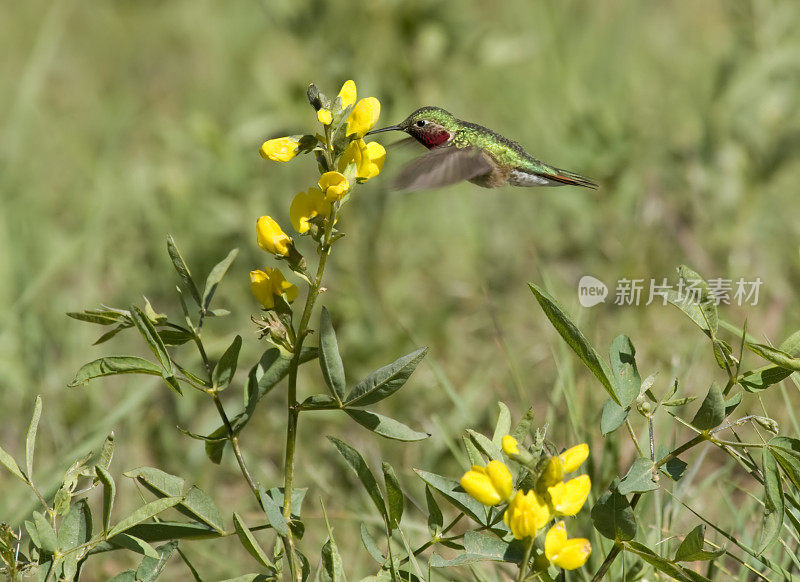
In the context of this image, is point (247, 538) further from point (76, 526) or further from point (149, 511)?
point (76, 526)

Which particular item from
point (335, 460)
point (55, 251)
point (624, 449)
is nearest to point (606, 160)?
point (624, 449)

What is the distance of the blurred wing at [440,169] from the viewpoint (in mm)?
1792

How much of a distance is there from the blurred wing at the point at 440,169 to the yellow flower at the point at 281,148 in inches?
12.5

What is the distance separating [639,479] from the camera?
4.49ft

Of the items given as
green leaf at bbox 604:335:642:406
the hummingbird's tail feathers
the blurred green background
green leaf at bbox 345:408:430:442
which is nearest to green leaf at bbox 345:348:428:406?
green leaf at bbox 345:408:430:442

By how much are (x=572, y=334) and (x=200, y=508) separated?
0.69m

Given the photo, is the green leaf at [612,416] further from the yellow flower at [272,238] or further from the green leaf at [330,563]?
the yellow flower at [272,238]

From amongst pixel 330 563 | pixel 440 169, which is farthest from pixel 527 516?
pixel 440 169

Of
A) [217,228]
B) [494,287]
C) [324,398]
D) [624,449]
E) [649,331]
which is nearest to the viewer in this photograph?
[324,398]

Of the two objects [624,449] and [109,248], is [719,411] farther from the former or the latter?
[109,248]

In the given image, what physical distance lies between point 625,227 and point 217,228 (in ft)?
5.63

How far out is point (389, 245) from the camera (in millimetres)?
3879

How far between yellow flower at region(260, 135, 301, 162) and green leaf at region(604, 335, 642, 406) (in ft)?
2.07

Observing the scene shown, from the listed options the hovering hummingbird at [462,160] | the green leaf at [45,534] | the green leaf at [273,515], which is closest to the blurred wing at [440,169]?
the hovering hummingbird at [462,160]
